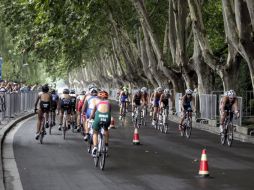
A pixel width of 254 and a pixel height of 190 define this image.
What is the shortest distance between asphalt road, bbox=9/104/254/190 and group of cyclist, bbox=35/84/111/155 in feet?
2.38

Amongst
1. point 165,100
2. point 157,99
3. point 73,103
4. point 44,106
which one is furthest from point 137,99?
point 44,106

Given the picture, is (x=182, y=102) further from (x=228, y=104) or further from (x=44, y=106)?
(x=44, y=106)

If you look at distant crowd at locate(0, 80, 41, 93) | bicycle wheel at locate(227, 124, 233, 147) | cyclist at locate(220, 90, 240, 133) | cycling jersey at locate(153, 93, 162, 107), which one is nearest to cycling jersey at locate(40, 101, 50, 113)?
cyclist at locate(220, 90, 240, 133)

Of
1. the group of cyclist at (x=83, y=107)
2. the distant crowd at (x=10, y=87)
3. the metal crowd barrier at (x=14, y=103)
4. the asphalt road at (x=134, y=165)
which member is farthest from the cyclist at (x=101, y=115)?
the distant crowd at (x=10, y=87)

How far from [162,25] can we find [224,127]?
2879 cm

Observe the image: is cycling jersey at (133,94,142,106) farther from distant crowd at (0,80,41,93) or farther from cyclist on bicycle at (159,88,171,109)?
distant crowd at (0,80,41,93)

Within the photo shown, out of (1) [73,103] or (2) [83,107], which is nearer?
(2) [83,107]

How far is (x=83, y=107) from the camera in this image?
54.5 ft

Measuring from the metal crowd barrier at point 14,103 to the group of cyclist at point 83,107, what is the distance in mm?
3832

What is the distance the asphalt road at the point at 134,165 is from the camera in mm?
11654

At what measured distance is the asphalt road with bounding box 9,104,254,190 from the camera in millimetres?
11654

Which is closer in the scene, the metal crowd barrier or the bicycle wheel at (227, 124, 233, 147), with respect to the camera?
the bicycle wheel at (227, 124, 233, 147)

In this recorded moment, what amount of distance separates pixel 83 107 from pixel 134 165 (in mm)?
2876

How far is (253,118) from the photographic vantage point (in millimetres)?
28547
